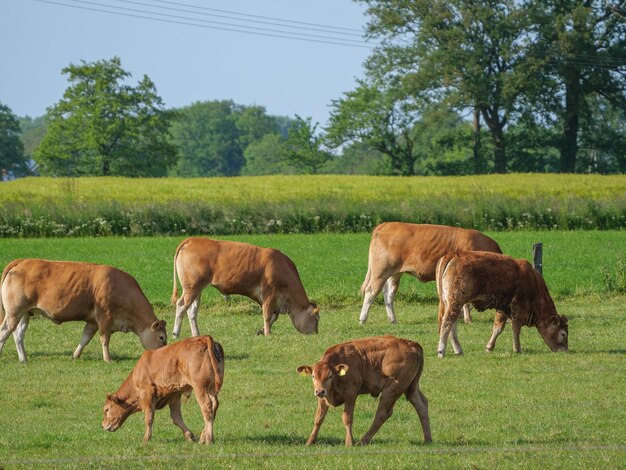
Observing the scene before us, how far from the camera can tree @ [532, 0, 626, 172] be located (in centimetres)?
7738

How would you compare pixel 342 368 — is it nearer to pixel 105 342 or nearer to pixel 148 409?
pixel 148 409

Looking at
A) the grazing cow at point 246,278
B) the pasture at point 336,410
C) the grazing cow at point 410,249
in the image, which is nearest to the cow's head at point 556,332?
the pasture at point 336,410

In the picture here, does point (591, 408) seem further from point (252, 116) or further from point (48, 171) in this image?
point (252, 116)

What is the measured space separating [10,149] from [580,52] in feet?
208

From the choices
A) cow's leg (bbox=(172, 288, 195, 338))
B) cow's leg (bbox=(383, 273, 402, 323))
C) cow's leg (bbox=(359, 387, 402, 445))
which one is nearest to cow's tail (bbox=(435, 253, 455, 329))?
cow's leg (bbox=(383, 273, 402, 323))

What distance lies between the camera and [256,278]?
2067 centimetres

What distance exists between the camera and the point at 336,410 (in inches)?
538

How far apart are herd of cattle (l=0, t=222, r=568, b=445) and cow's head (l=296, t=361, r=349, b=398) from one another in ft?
0.04

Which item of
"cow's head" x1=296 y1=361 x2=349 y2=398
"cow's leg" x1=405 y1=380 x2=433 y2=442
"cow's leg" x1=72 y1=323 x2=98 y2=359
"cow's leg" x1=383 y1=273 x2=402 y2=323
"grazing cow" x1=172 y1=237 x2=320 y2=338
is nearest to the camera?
"cow's head" x1=296 y1=361 x2=349 y2=398

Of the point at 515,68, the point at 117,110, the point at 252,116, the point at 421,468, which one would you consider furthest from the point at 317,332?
the point at 252,116

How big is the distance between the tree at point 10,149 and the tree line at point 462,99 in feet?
51.1

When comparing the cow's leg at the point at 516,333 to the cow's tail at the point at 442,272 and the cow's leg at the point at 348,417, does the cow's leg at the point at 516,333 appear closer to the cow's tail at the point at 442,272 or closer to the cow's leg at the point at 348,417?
the cow's tail at the point at 442,272

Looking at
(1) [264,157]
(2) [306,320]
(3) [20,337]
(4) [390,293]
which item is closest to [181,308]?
(2) [306,320]

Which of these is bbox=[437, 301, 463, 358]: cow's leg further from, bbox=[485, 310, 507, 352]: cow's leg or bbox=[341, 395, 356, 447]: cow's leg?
bbox=[341, 395, 356, 447]: cow's leg
